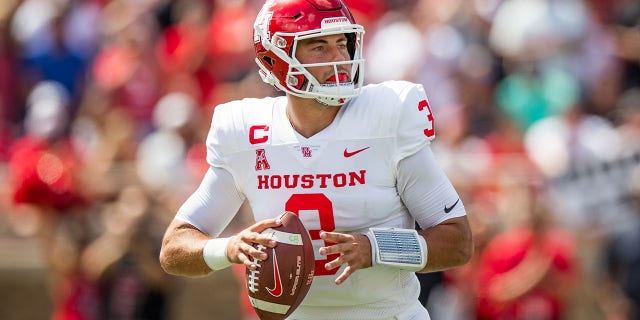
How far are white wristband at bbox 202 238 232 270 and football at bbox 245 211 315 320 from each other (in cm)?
17

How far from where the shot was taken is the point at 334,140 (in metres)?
4.51

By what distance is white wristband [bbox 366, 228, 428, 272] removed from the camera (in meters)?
4.26

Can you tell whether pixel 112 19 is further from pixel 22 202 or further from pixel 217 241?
pixel 217 241

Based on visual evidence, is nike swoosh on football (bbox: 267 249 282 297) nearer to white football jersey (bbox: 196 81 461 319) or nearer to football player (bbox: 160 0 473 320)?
football player (bbox: 160 0 473 320)

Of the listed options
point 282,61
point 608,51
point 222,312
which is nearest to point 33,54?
point 222,312

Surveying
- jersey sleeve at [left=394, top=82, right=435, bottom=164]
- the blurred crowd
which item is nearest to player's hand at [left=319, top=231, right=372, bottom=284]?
jersey sleeve at [left=394, top=82, right=435, bottom=164]

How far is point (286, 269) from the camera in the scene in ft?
13.9

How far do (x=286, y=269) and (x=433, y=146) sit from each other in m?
5.32

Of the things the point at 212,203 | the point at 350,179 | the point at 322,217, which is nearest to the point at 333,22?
the point at 350,179

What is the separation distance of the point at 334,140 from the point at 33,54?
732cm

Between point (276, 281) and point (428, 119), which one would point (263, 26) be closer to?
point (428, 119)

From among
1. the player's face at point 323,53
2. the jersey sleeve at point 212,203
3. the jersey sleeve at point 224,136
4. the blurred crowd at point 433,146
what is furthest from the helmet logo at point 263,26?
the blurred crowd at point 433,146

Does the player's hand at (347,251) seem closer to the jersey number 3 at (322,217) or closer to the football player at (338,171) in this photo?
the football player at (338,171)

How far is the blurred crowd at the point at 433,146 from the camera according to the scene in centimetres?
859
